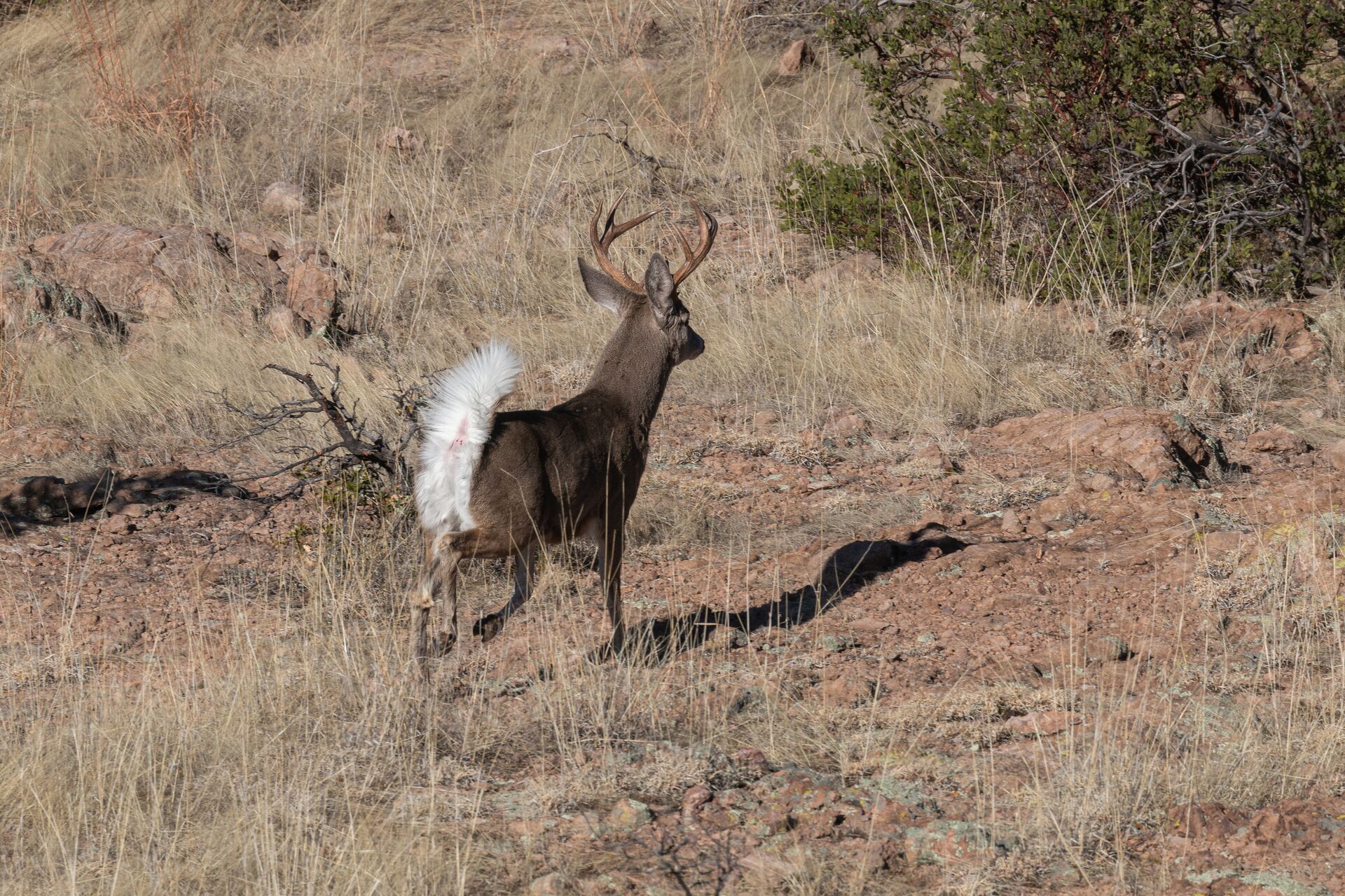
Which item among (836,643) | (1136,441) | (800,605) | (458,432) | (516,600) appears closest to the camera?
(458,432)

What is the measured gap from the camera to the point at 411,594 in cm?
521

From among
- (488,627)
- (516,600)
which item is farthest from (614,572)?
(488,627)

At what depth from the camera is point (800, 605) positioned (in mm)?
6152

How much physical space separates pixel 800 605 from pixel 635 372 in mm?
1238

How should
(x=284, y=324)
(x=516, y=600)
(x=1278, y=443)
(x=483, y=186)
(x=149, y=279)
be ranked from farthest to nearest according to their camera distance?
(x=483, y=186), (x=149, y=279), (x=284, y=324), (x=1278, y=443), (x=516, y=600)

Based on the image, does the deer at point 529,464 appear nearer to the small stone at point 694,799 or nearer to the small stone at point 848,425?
the small stone at point 694,799

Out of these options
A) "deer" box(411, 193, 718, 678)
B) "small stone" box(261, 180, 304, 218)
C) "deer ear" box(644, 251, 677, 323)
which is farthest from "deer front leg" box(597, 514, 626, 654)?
"small stone" box(261, 180, 304, 218)

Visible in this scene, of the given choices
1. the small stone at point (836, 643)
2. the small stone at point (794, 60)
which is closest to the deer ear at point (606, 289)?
the small stone at point (836, 643)

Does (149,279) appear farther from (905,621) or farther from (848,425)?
(905,621)

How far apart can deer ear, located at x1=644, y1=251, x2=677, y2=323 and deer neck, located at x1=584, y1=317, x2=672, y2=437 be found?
0.38 feet

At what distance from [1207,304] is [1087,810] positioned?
6.56 meters

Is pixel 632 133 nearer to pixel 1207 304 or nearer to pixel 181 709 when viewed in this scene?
pixel 1207 304

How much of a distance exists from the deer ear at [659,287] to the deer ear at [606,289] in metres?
0.20

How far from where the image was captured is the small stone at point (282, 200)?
12.7m
